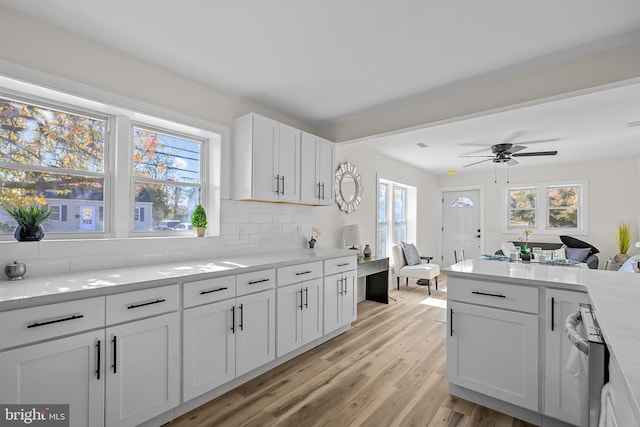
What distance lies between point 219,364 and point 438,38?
8.83 ft

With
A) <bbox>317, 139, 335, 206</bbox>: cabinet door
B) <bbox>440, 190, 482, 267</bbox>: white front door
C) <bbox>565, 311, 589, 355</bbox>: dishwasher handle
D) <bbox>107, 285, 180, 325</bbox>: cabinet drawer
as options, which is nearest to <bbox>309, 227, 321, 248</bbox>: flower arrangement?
<bbox>317, 139, 335, 206</bbox>: cabinet door

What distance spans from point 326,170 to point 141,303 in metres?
2.41

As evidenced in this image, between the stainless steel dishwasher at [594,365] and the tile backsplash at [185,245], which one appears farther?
the tile backsplash at [185,245]

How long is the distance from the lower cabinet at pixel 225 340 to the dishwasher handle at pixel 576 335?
1.88 metres

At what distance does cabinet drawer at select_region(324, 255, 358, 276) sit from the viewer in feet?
10.1

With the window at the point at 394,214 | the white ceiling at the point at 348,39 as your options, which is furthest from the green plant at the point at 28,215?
the window at the point at 394,214

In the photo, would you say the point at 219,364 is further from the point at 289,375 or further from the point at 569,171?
the point at 569,171

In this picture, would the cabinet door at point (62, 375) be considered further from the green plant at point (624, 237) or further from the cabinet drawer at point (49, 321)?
the green plant at point (624, 237)

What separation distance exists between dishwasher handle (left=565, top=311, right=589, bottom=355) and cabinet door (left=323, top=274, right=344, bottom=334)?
6.61 ft

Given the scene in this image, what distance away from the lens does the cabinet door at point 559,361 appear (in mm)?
1732

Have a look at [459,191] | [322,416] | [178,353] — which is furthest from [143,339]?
[459,191]

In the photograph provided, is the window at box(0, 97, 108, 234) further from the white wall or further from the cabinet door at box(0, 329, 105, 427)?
the white wall

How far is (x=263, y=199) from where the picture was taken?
115 inches

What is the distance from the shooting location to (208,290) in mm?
2070
